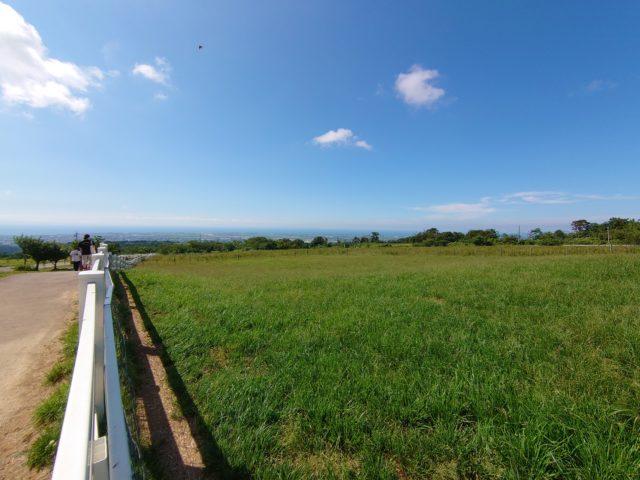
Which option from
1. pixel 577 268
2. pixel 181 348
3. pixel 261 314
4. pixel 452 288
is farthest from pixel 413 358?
pixel 577 268

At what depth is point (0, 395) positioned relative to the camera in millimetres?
3439

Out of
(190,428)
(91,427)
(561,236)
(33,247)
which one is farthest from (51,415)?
(561,236)

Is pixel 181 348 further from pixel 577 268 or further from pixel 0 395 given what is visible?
pixel 577 268

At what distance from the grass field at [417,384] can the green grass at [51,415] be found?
1149 mm

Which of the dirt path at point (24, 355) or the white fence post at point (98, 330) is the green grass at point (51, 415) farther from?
the white fence post at point (98, 330)

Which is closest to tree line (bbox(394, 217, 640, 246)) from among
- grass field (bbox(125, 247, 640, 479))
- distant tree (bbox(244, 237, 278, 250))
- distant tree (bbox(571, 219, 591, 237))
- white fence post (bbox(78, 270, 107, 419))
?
distant tree (bbox(571, 219, 591, 237))

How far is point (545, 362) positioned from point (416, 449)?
228 centimetres

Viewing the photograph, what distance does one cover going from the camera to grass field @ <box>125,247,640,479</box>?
7.47 ft

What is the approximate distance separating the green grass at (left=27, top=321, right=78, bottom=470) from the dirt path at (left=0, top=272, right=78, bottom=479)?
2.8 inches

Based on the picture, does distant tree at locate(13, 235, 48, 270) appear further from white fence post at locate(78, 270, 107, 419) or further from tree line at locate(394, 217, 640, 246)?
tree line at locate(394, 217, 640, 246)

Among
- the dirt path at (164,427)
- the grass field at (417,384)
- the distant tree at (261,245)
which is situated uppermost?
the distant tree at (261,245)

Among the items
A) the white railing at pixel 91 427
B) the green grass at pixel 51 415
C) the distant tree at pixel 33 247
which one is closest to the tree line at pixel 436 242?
the distant tree at pixel 33 247

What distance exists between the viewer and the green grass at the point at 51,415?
2.56 m

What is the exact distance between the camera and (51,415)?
3.05 metres
